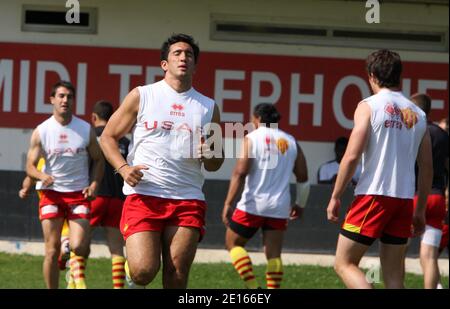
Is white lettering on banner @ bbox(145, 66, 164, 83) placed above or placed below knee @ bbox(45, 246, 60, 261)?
above

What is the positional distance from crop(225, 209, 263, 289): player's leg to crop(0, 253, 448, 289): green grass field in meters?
1.27

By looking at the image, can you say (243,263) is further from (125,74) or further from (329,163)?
(125,74)

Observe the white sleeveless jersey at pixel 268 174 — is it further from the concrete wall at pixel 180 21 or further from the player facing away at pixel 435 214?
the concrete wall at pixel 180 21

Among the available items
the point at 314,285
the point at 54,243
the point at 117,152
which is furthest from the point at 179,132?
the point at 314,285

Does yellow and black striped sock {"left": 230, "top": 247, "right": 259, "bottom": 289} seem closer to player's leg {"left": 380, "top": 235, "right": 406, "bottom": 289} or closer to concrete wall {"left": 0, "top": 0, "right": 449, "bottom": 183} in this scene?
player's leg {"left": 380, "top": 235, "right": 406, "bottom": 289}

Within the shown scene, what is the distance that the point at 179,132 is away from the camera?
8797mm

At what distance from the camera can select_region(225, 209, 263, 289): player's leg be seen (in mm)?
12656

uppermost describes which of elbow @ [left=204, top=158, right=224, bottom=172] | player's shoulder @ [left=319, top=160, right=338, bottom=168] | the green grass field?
elbow @ [left=204, top=158, right=224, bottom=172]

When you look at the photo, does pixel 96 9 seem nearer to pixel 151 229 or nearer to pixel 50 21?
pixel 50 21

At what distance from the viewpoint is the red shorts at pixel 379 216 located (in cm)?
884

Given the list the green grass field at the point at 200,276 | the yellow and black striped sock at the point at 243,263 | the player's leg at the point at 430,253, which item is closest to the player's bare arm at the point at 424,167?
the player's leg at the point at 430,253

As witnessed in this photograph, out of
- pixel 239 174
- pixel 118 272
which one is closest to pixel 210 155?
pixel 239 174

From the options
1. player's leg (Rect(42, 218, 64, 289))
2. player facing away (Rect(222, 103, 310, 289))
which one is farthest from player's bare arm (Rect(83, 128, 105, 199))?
player facing away (Rect(222, 103, 310, 289))

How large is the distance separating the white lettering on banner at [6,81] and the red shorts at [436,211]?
22.8 feet
